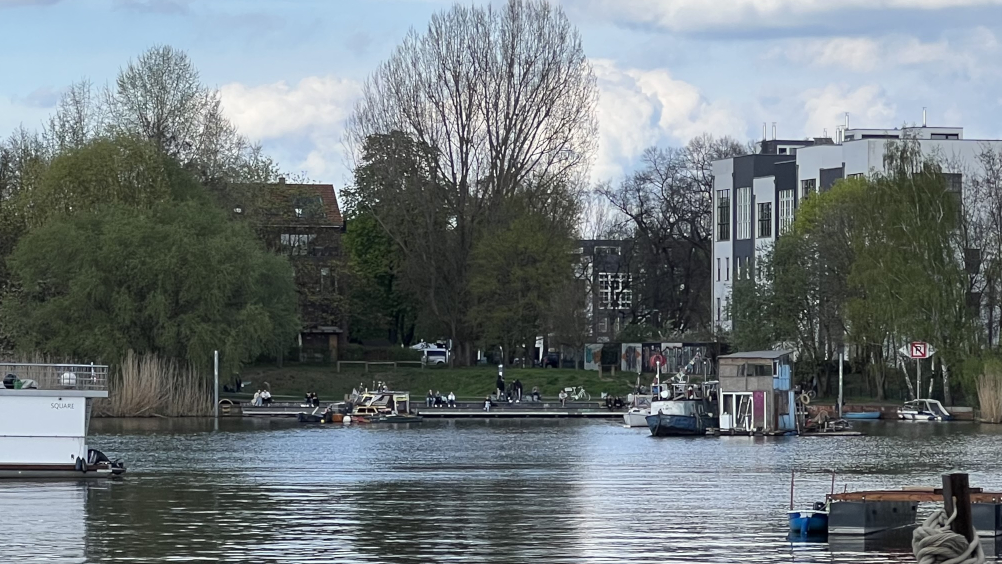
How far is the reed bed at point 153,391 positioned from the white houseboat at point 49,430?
37902 mm

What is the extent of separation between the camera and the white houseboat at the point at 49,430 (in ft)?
166

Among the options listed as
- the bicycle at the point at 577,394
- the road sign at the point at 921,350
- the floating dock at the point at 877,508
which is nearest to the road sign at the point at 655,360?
the bicycle at the point at 577,394

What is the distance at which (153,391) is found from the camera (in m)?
90.0

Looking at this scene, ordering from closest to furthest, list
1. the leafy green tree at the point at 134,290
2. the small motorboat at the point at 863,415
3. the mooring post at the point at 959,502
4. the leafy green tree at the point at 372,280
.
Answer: the mooring post at the point at 959,502
the leafy green tree at the point at 134,290
the small motorboat at the point at 863,415
the leafy green tree at the point at 372,280

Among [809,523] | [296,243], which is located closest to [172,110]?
[296,243]

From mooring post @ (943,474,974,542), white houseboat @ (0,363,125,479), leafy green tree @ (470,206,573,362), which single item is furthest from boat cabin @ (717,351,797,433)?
mooring post @ (943,474,974,542)

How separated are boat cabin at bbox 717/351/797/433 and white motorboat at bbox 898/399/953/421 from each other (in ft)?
28.4

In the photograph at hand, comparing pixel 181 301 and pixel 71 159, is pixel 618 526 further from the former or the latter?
pixel 71 159

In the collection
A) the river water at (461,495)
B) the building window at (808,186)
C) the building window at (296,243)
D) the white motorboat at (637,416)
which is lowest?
the river water at (461,495)

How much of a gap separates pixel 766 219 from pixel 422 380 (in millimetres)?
28449

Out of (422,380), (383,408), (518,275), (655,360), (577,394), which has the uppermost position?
(518,275)

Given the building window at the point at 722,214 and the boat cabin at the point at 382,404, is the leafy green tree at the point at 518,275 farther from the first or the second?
the building window at the point at 722,214

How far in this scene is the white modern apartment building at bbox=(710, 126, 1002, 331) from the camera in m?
114

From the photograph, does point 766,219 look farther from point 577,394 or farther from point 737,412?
point 737,412
